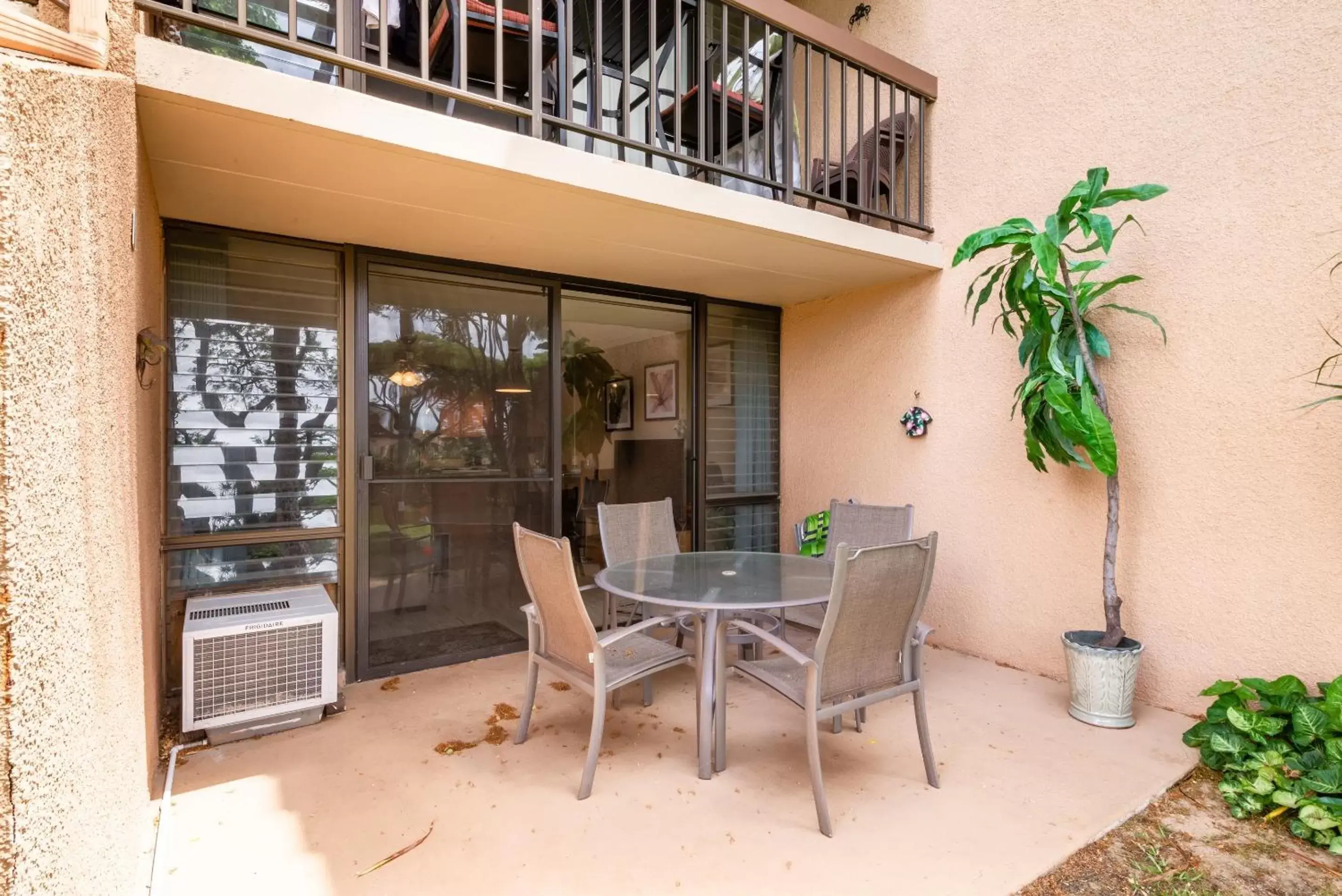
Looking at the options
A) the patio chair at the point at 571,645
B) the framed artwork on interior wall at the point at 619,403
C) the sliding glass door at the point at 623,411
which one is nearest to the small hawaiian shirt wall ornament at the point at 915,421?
the sliding glass door at the point at 623,411

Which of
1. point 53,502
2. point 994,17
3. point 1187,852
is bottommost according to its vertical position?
point 1187,852

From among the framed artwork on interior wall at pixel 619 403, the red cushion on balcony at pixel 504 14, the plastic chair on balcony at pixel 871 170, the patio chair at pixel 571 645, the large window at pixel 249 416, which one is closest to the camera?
the patio chair at pixel 571 645

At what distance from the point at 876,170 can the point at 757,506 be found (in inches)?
98.4

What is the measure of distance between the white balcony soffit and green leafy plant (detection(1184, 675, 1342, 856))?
103 inches

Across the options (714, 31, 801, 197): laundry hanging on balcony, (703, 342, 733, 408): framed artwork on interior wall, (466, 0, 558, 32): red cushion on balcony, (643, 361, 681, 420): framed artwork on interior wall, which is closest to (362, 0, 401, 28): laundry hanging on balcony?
(466, 0, 558, 32): red cushion on balcony

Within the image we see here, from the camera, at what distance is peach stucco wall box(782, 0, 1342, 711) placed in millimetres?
2721

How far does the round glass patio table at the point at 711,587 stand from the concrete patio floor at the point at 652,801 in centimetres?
31

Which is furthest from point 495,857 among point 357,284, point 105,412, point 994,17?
point 994,17

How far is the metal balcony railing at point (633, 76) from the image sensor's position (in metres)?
2.57

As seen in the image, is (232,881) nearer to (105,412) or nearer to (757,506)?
(105,412)

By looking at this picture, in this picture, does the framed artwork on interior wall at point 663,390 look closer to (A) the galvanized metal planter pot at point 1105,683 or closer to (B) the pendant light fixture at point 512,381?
(B) the pendant light fixture at point 512,381

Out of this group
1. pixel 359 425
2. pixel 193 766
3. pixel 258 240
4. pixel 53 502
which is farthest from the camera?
pixel 359 425

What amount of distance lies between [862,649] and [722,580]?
84cm

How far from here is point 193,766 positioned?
2.57m
